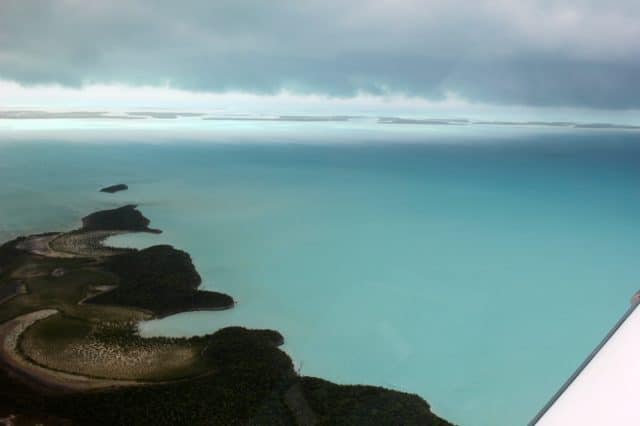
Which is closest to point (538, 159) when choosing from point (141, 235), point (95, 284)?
point (141, 235)

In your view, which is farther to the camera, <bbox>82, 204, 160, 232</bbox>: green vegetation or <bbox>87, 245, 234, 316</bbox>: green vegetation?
<bbox>82, 204, 160, 232</bbox>: green vegetation

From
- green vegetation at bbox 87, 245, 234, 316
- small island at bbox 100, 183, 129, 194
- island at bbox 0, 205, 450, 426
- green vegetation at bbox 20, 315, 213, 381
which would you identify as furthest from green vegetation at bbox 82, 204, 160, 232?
green vegetation at bbox 20, 315, 213, 381

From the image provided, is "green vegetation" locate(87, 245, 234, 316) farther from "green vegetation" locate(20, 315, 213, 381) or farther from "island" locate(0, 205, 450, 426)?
"green vegetation" locate(20, 315, 213, 381)

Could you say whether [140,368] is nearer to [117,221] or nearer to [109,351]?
[109,351]

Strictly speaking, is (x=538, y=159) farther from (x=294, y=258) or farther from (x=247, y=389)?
(x=247, y=389)

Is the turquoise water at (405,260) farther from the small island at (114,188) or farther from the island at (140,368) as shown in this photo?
the small island at (114,188)

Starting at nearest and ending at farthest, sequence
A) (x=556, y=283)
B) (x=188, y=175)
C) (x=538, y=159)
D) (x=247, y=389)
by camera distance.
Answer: (x=247, y=389)
(x=556, y=283)
(x=188, y=175)
(x=538, y=159)
